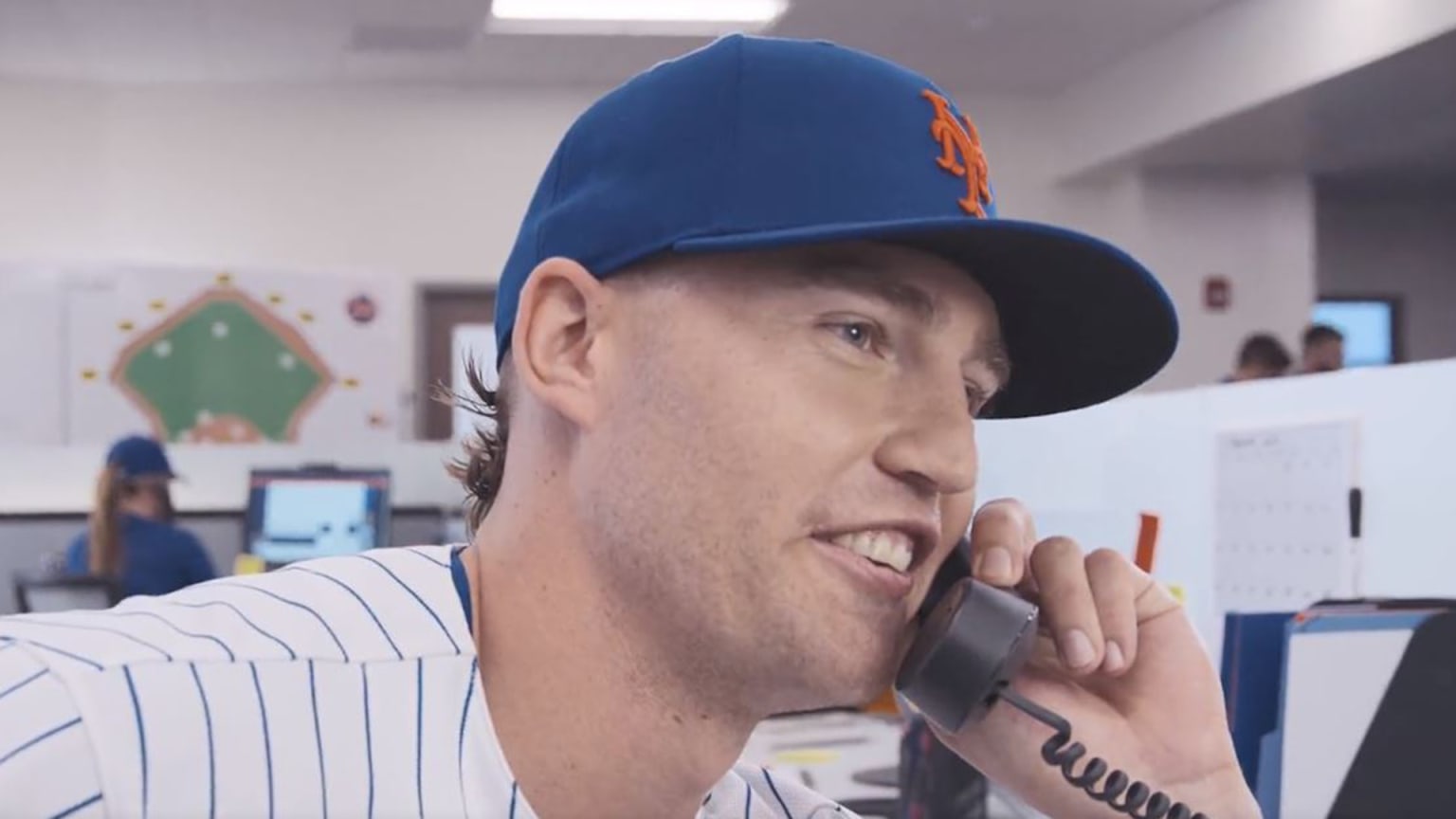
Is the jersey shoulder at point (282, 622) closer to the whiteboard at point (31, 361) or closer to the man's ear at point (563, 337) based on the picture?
the man's ear at point (563, 337)

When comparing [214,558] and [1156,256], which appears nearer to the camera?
[214,558]

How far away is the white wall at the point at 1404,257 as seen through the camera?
9656 mm

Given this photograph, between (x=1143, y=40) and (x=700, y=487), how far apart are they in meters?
6.75

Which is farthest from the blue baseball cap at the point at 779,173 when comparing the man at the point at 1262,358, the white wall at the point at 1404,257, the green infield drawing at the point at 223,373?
the white wall at the point at 1404,257

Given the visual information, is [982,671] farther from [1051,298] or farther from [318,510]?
[318,510]

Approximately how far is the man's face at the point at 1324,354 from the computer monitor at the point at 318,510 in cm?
382

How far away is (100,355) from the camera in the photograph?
20.7 ft

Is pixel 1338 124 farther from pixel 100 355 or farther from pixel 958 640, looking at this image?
pixel 958 640

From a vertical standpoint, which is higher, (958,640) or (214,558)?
(958,640)

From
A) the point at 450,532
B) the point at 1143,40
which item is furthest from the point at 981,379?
the point at 1143,40

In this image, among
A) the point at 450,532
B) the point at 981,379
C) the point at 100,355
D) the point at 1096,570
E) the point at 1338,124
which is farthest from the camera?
the point at 1338,124

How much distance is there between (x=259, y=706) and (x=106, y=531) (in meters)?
4.12

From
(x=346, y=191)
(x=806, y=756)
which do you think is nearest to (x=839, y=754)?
(x=806, y=756)

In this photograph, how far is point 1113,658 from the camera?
1.12 m
